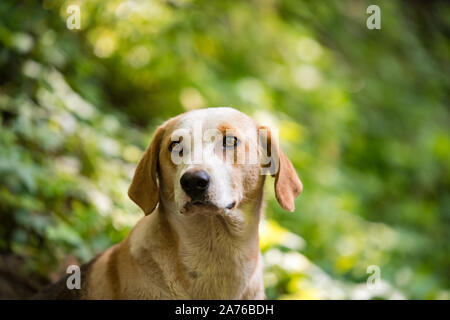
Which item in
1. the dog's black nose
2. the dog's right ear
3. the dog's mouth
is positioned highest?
the dog's right ear

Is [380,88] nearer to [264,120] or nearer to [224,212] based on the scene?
[264,120]

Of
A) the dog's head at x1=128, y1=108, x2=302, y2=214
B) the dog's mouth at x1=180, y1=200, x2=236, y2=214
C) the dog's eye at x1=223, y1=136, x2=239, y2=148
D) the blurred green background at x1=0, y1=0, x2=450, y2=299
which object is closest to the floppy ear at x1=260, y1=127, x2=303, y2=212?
the dog's head at x1=128, y1=108, x2=302, y2=214

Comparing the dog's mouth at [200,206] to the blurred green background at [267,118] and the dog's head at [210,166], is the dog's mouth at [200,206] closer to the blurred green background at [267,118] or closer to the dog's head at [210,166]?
the dog's head at [210,166]

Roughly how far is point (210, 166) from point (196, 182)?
12 centimetres

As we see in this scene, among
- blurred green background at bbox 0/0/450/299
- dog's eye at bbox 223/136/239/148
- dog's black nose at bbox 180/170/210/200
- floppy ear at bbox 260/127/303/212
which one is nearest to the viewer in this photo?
dog's black nose at bbox 180/170/210/200

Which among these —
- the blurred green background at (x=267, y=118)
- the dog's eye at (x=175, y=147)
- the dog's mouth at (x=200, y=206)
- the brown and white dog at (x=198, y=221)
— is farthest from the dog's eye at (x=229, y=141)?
the blurred green background at (x=267, y=118)

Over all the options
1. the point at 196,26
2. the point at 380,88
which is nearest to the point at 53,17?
the point at 196,26

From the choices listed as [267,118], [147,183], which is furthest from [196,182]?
[267,118]

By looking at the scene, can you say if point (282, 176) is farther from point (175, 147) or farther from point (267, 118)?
point (267, 118)

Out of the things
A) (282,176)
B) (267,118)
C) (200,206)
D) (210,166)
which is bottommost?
(200,206)

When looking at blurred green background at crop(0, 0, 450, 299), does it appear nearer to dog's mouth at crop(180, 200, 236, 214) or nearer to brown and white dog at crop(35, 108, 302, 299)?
brown and white dog at crop(35, 108, 302, 299)

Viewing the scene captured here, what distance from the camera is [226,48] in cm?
886

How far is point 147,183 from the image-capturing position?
9.34 feet

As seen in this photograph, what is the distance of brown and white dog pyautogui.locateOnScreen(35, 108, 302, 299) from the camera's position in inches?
108
